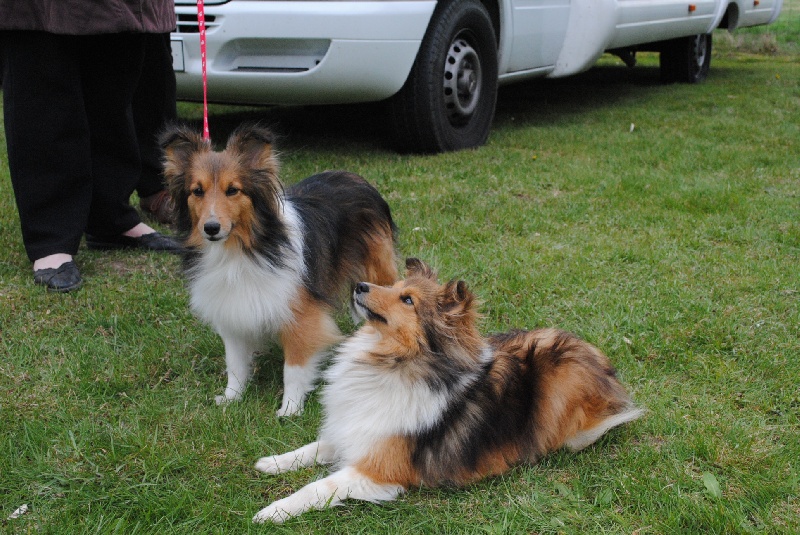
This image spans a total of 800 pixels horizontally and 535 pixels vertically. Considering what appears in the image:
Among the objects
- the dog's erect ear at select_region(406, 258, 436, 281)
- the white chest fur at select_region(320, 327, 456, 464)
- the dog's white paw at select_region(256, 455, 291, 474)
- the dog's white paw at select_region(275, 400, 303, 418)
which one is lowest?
the dog's white paw at select_region(275, 400, 303, 418)

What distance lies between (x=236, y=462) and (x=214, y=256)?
833 mm

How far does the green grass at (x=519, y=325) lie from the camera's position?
8.49 feet

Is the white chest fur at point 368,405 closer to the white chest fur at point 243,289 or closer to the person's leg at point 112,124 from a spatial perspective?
the white chest fur at point 243,289

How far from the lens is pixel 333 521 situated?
255 centimetres

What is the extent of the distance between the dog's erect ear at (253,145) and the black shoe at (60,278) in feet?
5.22

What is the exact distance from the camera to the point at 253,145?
3.12 metres

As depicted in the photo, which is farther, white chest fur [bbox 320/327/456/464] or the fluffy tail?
→ the fluffy tail

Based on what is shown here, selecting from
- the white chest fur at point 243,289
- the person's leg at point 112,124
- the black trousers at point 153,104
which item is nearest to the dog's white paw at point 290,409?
the white chest fur at point 243,289

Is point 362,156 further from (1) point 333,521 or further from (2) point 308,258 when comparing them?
(1) point 333,521

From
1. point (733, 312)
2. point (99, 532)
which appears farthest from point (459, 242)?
point (99, 532)

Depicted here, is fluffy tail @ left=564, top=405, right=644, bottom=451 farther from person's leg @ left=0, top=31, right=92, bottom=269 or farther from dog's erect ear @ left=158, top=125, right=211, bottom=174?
person's leg @ left=0, top=31, right=92, bottom=269

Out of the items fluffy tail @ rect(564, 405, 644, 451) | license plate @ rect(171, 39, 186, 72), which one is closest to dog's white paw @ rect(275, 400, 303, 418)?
fluffy tail @ rect(564, 405, 644, 451)

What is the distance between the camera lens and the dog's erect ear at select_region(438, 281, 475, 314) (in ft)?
8.76

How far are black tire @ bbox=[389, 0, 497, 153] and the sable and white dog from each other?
11.8 ft
